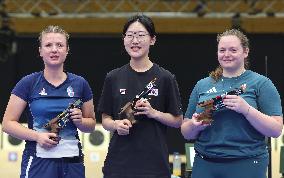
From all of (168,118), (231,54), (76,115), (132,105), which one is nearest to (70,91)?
(76,115)

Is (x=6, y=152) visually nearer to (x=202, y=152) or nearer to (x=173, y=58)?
(x=202, y=152)

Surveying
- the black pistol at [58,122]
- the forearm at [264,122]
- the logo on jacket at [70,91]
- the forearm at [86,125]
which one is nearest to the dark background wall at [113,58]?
the forearm at [86,125]

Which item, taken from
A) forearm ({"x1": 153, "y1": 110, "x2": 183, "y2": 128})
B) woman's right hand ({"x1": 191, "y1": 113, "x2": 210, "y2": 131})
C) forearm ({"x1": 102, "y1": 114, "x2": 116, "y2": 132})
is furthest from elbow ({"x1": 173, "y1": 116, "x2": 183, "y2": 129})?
forearm ({"x1": 102, "y1": 114, "x2": 116, "y2": 132})

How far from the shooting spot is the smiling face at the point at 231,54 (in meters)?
2.94

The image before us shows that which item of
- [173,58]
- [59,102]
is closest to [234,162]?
[59,102]

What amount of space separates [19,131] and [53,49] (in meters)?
0.49

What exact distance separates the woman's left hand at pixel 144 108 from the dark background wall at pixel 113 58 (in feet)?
19.8

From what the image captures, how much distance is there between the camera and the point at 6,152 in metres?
4.83

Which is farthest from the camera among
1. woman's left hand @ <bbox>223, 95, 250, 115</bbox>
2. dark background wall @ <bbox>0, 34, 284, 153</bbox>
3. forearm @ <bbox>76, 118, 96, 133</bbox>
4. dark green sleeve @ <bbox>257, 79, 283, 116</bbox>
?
dark background wall @ <bbox>0, 34, 284, 153</bbox>

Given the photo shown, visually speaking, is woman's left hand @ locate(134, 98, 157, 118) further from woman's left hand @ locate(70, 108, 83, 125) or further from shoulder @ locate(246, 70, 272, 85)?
shoulder @ locate(246, 70, 272, 85)

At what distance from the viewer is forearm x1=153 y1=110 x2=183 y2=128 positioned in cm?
295

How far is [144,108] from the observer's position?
289 cm

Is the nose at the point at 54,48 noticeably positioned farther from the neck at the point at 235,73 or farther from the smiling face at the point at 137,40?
the neck at the point at 235,73

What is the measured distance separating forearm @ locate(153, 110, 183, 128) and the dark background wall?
5.88m
